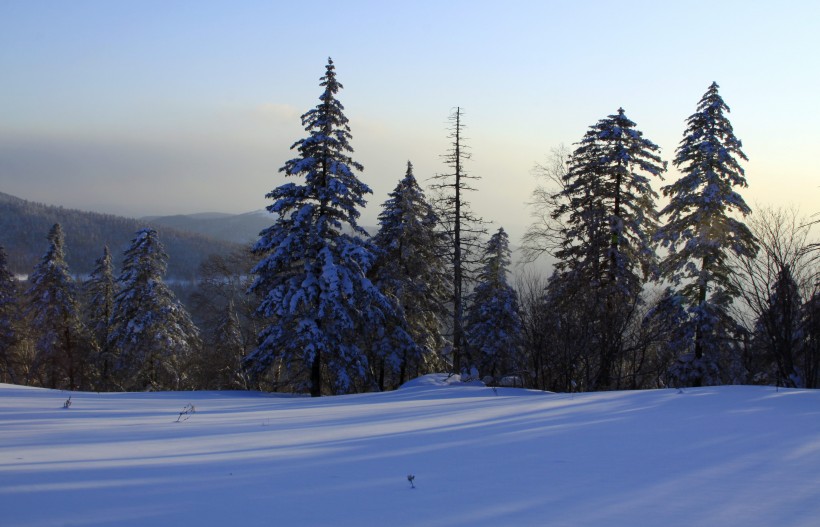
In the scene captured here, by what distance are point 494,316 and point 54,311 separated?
80.9 feet

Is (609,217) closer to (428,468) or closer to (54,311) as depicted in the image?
(428,468)

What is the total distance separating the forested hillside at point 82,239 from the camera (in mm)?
134625

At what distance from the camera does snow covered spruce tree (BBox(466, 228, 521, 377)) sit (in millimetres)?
28734

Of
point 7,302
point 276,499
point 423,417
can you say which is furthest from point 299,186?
point 7,302

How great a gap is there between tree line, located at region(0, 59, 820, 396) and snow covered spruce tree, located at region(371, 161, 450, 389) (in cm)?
8

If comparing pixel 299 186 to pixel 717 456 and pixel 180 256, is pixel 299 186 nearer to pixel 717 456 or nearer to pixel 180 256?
pixel 717 456

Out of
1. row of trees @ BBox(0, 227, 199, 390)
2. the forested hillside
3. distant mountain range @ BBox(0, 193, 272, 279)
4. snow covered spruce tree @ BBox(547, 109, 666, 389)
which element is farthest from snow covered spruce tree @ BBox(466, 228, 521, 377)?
the forested hillside

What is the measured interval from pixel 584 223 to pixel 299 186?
36.9ft

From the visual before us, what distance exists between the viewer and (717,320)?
62.6 feet

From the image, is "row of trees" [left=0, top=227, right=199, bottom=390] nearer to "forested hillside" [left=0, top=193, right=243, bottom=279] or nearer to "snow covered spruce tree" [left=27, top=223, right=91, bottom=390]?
"snow covered spruce tree" [left=27, top=223, right=91, bottom=390]

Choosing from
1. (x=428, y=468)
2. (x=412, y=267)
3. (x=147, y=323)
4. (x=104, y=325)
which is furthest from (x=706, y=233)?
(x=104, y=325)

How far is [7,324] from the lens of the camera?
1177 inches

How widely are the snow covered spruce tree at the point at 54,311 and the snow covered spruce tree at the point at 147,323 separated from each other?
13.5 feet

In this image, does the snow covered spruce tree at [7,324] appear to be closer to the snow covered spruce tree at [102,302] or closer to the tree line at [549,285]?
the snow covered spruce tree at [102,302]
